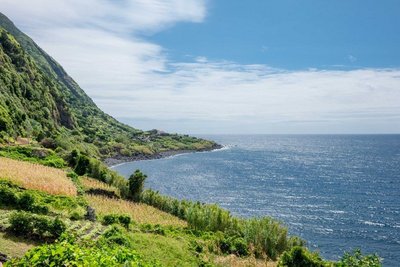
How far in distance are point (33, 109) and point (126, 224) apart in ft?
362

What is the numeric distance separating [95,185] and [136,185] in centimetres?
725

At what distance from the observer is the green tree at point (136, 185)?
5703 centimetres

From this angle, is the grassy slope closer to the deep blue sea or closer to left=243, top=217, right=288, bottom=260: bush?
left=243, top=217, right=288, bottom=260: bush

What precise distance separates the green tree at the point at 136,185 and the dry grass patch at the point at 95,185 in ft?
7.32

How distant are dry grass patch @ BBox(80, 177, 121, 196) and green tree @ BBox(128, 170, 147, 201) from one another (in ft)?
7.32

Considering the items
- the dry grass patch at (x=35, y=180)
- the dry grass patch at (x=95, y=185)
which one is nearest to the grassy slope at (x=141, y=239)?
the dry grass patch at (x=35, y=180)

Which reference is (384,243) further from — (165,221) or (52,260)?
(52,260)

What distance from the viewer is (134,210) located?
48.9 meters

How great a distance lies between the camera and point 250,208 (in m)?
87.6

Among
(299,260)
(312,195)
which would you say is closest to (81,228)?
(299,260)

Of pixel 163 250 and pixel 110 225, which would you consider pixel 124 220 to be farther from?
pixel 163 250

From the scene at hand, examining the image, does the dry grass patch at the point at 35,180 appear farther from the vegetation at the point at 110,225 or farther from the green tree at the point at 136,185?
the green tree at the point at 136,185

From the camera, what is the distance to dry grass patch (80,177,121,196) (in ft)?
189

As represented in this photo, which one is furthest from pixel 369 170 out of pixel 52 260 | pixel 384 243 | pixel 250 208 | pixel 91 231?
pixel 52 260
